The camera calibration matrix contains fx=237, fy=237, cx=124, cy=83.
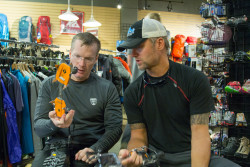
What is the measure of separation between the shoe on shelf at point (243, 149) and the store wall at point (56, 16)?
6.14 meters

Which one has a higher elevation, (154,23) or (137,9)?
(137,9)

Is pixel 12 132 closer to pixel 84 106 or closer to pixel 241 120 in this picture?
pixel 84 106

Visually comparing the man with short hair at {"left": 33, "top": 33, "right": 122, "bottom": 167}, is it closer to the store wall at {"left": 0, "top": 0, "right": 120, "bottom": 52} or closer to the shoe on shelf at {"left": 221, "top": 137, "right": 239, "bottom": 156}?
the shoe on shelf at {"left": 221, "top": 137, "right": 239, "bottom": 156}

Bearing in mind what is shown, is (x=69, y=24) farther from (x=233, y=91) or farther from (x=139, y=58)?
(x=139, y=58)

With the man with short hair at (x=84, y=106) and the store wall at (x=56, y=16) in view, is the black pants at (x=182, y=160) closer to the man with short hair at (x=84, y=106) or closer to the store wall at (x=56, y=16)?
the man with short hair at (x=84, y=106)

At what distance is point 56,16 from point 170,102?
7605mm

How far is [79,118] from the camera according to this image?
75.0 inches

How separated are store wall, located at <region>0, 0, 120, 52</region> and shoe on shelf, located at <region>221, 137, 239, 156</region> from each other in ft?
19.8

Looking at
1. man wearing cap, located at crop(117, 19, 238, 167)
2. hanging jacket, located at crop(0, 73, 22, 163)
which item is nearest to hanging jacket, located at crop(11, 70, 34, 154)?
hanging jacket, located at crop(0, 73, 22, 163)

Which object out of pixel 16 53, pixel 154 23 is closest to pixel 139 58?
pixel 154 23

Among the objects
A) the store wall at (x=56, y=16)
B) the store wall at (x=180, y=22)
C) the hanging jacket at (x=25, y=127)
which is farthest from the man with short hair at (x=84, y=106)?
the store wall at (x=180, y=22)

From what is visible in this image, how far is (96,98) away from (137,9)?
24.1ft

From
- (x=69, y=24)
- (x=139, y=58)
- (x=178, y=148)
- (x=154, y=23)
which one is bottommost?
(x=178, y=148)

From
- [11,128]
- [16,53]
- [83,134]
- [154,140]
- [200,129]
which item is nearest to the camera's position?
[200,129]
